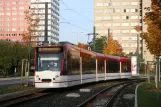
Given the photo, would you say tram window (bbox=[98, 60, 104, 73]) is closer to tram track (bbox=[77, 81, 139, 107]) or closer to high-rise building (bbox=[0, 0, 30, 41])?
tram track (bbox=[77, 81, 139, 107])

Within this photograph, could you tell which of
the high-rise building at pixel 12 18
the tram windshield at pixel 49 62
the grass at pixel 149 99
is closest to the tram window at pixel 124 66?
the tram windshield at pixel 49 62

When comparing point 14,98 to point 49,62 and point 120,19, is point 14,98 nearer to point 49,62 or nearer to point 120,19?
point 49,62

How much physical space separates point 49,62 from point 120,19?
130956mm

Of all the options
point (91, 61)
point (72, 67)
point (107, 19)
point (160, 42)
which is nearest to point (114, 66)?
point (91, 61)

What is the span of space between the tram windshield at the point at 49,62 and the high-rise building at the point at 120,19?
128 meters

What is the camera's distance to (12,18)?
193875 millimetres

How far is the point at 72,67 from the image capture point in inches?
1027

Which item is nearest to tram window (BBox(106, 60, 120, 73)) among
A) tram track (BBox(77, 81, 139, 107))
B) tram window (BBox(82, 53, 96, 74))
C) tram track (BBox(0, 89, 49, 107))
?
tram window (BBox(82, 53, 96, 74))

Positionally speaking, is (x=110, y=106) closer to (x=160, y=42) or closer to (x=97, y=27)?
(x=160, y=42)

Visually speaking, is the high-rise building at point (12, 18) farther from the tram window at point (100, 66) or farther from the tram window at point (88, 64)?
the tram window at point (88, 64)

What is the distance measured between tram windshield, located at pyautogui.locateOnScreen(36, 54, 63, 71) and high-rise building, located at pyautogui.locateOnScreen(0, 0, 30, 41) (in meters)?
167

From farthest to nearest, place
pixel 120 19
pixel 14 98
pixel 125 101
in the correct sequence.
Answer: pixel 120 19, pixel 125 101, pixel 14 98

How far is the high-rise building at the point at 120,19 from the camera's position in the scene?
15175 centimetres

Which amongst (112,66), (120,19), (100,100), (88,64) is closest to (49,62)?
(100,100)
